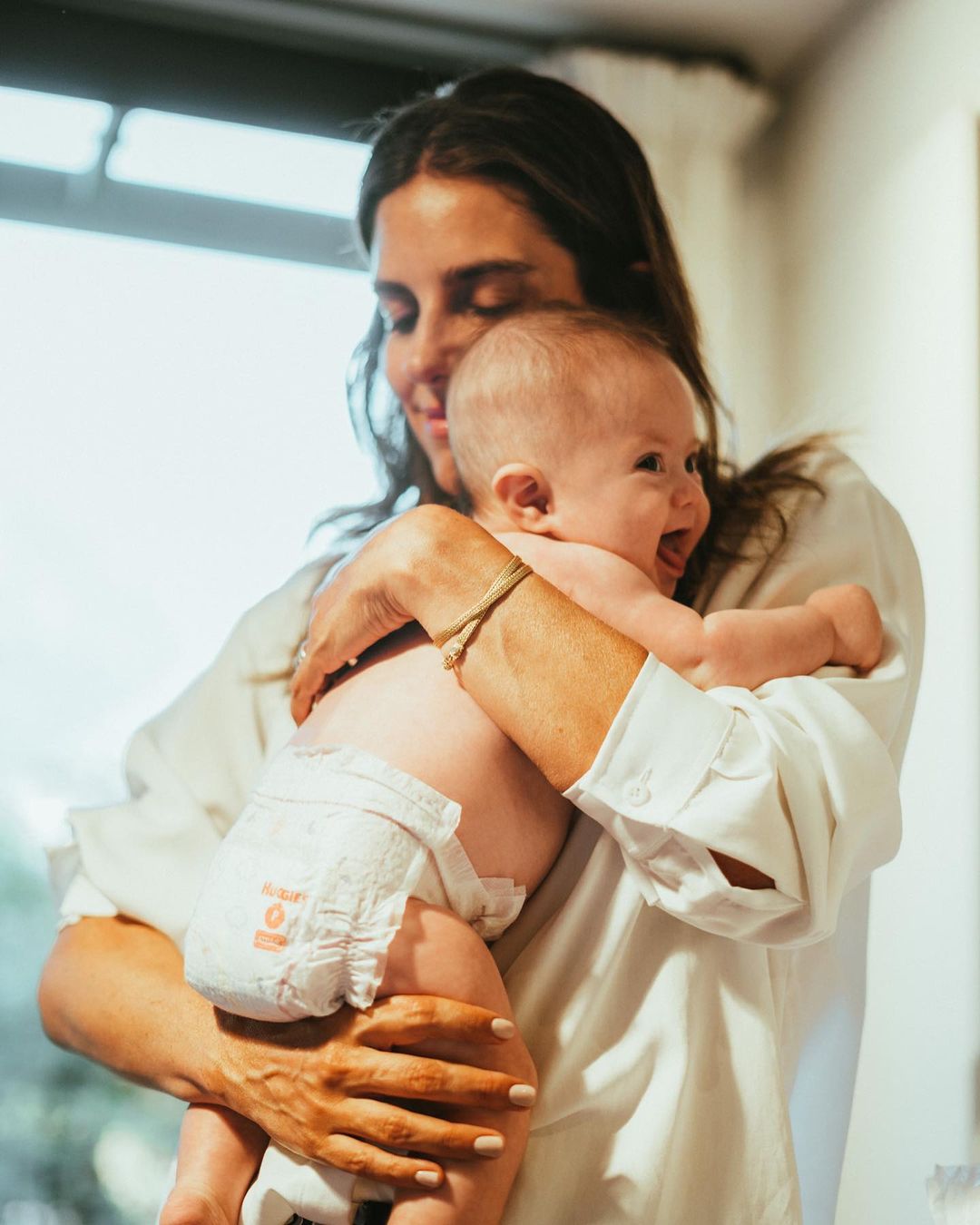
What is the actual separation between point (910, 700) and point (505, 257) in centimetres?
67

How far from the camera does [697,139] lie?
2.37 meters

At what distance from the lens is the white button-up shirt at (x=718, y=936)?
2.86 ft

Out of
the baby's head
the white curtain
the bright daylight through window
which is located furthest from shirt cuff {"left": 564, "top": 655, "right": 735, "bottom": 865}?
the white curtain

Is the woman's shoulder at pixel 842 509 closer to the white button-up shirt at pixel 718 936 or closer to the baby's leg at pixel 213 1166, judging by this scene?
the white button-up shirt at pixel 718 936

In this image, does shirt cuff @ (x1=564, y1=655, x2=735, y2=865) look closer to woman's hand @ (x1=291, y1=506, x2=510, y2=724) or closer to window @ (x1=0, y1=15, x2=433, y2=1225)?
woman's hand @ (x1=291, y1=506, x2=510, y2=724)

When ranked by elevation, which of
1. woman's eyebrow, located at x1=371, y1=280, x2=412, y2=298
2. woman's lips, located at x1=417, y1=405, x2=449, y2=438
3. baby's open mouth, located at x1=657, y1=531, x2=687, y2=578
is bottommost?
baby's open mouth, located at x1=657, y1=531, x2=687, y2=578

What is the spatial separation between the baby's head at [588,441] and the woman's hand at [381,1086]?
0.42 meters

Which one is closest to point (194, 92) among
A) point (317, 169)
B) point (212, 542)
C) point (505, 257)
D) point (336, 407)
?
point (317, 169)

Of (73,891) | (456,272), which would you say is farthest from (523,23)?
(73,891)

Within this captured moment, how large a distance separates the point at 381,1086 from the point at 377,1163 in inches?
2.0

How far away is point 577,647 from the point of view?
0.92m

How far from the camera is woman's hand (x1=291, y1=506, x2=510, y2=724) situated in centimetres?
98

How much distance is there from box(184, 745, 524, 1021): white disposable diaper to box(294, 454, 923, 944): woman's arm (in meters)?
0.10

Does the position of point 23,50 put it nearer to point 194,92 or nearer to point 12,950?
point 194,92
